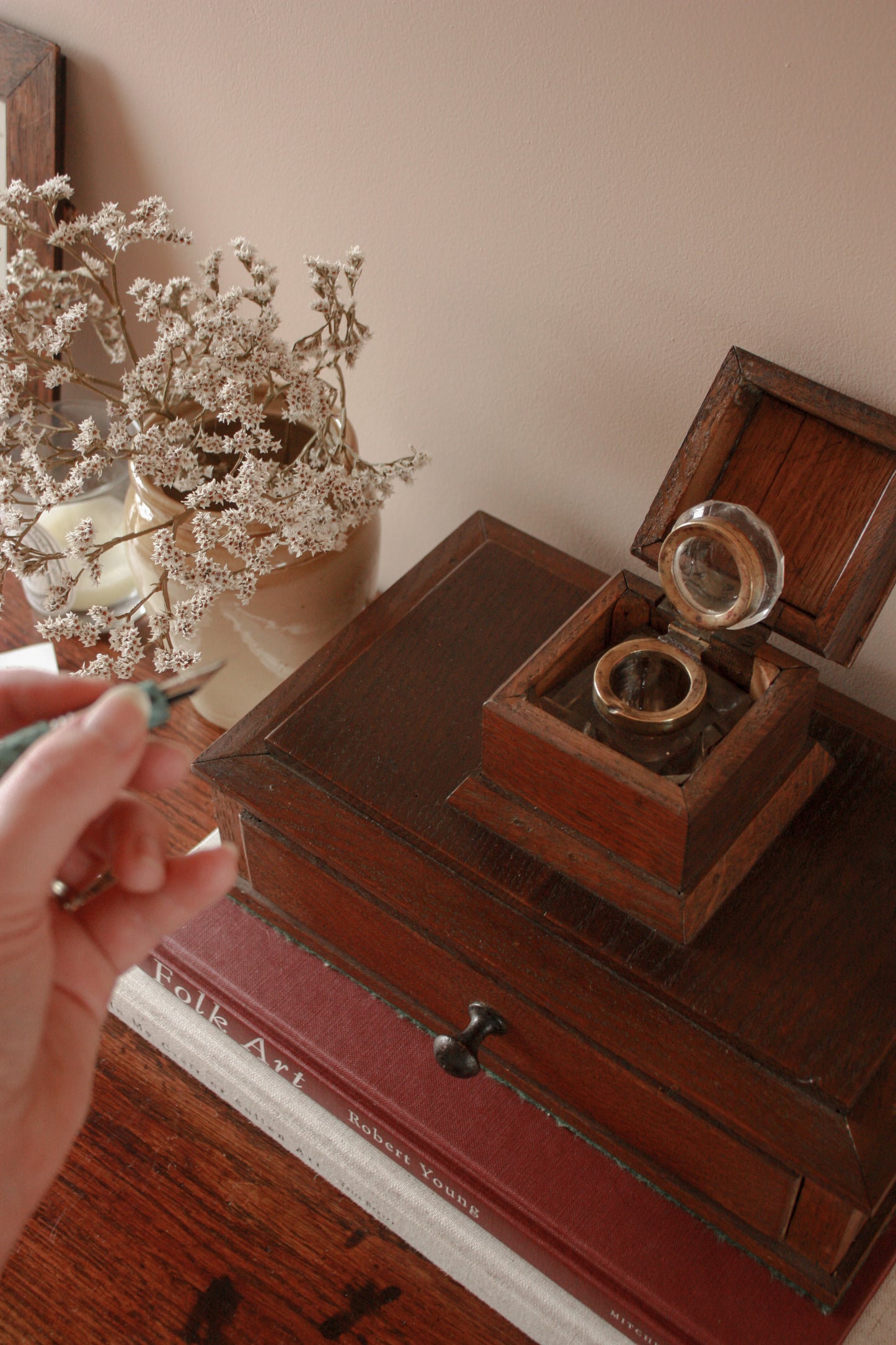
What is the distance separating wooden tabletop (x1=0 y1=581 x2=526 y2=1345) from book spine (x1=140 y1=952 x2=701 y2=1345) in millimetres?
56

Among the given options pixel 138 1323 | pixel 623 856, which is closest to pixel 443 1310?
pixel 138 1323

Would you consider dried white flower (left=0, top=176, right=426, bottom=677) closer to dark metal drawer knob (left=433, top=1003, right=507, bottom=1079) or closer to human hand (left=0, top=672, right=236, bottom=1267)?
human hand (left=0, top=672, right=236, bottom=1267)

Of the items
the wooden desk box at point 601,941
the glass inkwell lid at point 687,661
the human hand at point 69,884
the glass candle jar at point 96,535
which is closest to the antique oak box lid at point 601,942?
the wooden desk box at point 601,941

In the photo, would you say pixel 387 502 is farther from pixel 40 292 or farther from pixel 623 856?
pixel 623 856

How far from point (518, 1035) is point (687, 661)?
0.28 metres

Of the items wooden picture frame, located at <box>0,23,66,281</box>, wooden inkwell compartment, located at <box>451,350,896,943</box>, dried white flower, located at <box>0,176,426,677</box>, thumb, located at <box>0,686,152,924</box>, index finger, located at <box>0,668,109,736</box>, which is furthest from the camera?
wooden picture frame, located at <box>0,23,66,281</box>

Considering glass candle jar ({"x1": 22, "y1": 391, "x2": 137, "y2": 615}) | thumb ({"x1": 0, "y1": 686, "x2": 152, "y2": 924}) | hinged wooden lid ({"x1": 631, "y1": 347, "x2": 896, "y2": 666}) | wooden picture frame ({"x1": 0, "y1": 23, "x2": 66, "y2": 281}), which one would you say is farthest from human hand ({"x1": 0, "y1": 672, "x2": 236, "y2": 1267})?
wooden picture frame ({"x1": 0, "y1": 23, "x2": 66, "y2": 281})

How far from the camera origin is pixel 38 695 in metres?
0.64

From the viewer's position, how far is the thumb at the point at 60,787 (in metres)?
0.51

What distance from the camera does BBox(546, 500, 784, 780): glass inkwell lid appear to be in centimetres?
74

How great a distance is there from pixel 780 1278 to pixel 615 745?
1.20 feet

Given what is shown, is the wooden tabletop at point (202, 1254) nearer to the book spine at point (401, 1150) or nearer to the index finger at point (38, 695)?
the book spine at point (401, 1150)

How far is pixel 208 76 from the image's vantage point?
1020mm

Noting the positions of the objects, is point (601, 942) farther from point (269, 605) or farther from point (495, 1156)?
point (269, 605)
